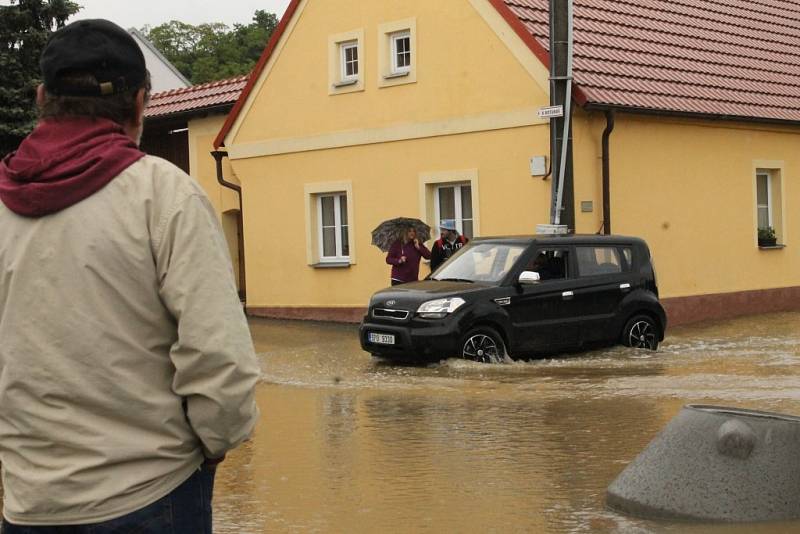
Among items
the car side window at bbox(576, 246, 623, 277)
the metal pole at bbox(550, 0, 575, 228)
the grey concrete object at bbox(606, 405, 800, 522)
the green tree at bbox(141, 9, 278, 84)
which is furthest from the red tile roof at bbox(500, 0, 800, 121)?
the green tree at bbox(141, 9, 278, 84)

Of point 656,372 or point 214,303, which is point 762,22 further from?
point 214,303

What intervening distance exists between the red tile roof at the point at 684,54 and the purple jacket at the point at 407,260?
336 centimetres

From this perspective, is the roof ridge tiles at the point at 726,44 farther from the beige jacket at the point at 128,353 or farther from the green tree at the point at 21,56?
the beige jacket at the point at 128,353

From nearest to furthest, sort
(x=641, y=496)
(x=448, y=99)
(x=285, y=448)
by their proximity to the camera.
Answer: (x=641, y=496) → (x=285, y=448) → (x=448, y=99)

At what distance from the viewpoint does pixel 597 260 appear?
17047 mm

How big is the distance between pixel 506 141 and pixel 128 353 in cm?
1841

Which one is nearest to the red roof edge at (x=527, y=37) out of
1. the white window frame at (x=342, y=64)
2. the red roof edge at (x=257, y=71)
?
the white window frame at (x=342, y=64)

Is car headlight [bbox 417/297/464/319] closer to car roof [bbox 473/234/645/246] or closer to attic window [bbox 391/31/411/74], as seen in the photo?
car roof [bbox 473/234/645/246]

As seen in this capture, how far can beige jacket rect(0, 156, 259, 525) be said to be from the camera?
2.92m

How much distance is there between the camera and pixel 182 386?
2.96m

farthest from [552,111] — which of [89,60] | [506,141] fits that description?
[89,60]

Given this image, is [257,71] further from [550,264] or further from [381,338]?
[381,338]

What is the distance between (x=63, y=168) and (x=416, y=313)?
42.3ft

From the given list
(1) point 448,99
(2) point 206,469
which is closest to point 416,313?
(1) point 448,99
